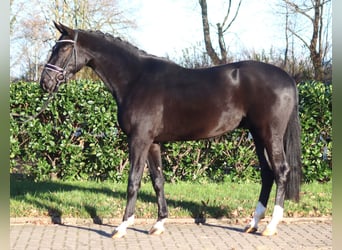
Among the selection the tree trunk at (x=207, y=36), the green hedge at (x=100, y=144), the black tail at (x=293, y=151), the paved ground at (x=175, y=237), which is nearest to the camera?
the paved ground at (x=175, y=237)

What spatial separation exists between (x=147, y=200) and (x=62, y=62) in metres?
2.77

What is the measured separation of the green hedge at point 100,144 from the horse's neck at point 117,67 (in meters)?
3.02

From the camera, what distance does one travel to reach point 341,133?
141 cm

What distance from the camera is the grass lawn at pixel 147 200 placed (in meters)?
6.95

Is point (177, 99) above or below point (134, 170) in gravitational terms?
above

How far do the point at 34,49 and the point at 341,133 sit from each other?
25.0 metres

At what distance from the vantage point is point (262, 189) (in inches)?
254

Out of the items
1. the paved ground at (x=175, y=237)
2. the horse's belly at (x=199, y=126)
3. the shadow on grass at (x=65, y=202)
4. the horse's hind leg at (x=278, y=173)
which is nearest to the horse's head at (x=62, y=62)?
the horse's belly at (x=199, y=126)

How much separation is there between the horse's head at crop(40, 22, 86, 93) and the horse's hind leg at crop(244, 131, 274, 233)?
2.48 metres

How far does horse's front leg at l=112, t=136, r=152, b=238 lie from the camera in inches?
232

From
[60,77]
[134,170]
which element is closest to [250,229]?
[134,170]

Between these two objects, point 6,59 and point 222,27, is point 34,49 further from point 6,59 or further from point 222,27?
point 6,59

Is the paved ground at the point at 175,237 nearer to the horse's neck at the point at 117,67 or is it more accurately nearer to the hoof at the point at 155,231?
the hoof at the point at 155,231

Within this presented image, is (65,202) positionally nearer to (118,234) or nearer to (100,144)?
(118,234)
